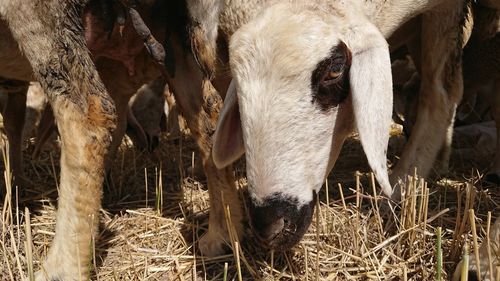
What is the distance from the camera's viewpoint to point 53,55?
3230 millimetres

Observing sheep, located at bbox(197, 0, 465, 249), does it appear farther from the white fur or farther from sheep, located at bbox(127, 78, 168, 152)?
sheep, located at bbox(127, 78, 168, 152)

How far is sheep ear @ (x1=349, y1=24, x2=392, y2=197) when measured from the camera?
2670mm

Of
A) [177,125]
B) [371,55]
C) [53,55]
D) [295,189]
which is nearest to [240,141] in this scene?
[295,189]

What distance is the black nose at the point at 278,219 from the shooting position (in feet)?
8.71

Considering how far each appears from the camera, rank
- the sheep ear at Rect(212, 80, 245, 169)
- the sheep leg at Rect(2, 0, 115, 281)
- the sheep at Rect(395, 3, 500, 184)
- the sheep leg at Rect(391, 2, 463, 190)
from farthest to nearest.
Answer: the sheep at Rect(395, 3, 500, 184) → the sheep leg at Rect(391, 2, 463, 190) → the sheep leg at Rect(2, 0, 115, 281) → the sheep ear at Rect(212, 80, 245, 169)

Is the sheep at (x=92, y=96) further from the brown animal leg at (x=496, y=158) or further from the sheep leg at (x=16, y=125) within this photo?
the brown animal leg at (x=496, y=158)

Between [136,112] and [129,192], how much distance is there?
5.50 feet

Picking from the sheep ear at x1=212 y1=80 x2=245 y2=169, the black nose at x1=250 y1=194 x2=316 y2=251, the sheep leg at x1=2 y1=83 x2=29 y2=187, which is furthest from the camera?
the sheep leg at x1=2 y1=83 x2=29 y2=187

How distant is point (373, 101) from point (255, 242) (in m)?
1.00

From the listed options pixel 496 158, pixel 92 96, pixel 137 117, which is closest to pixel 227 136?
pixel 92 96

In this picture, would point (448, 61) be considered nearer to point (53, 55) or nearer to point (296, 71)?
point (296, 71)

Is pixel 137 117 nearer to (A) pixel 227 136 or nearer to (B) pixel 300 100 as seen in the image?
(A) pixel 227 136

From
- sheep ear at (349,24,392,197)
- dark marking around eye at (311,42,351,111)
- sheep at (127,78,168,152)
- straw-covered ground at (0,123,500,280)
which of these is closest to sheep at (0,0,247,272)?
straw-covered ground at (0,123,500,280)

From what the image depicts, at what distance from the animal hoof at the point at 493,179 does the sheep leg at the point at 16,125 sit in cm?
274
